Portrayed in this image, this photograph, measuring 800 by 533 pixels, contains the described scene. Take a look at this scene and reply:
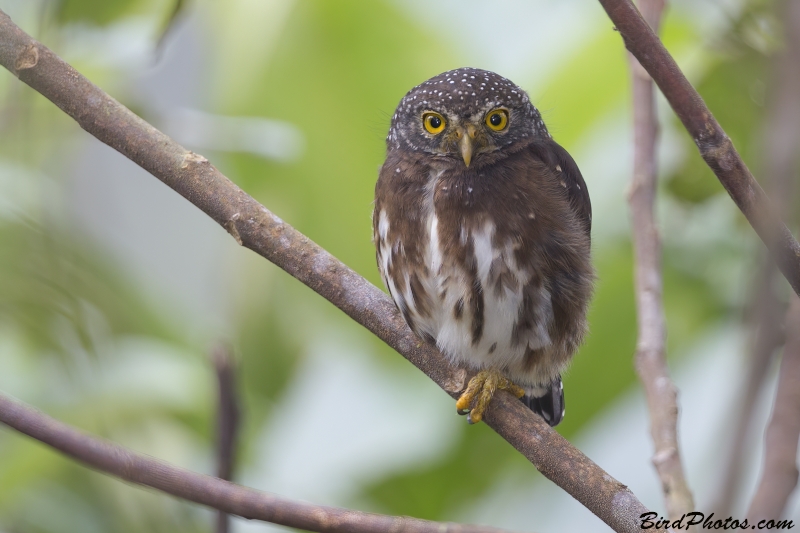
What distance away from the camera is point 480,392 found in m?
2.10

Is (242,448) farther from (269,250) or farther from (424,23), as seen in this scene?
(424,23)

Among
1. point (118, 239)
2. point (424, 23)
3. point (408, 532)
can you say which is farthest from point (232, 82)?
point (408, 532)

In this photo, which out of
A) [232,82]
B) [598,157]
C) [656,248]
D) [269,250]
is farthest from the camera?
[598,157]

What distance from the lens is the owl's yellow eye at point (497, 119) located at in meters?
2.36

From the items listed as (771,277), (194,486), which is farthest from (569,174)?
(771,277)

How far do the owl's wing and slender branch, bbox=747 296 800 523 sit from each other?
4.71 ft

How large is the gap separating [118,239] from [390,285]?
197cm

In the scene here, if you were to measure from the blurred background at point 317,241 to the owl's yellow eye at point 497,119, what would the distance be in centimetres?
53

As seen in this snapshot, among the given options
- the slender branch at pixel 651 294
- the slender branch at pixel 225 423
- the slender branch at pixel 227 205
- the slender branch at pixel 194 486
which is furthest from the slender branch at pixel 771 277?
the slender branch at pixel 651 294

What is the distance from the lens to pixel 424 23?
339 centimetres

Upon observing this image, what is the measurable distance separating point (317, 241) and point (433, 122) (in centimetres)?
91

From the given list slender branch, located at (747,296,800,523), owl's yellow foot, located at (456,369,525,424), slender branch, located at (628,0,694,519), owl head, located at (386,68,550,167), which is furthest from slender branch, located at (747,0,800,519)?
owl head, located at (386,68,550,167)

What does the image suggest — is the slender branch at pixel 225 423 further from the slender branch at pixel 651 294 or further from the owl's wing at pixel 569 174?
the owl's wing at pixel 569 174

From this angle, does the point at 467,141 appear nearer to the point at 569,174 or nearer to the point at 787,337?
the point at 569,174
